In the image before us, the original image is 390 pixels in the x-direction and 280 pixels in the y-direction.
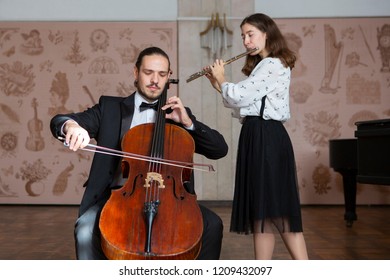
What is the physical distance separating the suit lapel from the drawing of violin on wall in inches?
158

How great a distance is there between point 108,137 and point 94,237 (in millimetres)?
391

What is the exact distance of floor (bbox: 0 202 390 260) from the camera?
282 cm

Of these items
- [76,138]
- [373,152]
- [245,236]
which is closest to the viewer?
[76,138]

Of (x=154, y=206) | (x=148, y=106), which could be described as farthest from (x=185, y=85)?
(x=154, y=206)

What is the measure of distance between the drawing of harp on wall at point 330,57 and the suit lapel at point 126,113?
13.3 ft

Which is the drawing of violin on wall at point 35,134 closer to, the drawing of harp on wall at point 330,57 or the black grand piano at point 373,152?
the drawing of harp on wall at point 330,57

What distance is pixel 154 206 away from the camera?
4.79ft

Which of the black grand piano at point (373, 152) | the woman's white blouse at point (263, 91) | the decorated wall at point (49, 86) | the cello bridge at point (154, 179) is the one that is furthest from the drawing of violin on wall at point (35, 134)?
the cello bridge at point (154, 179)

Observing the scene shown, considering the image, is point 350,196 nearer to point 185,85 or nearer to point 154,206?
point 185,85

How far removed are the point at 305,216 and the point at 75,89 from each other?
9.87 feet

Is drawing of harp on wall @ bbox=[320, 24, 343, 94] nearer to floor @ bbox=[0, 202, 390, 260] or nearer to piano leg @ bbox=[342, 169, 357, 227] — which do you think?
floor @ bbox=[0, 202, 390, 260]

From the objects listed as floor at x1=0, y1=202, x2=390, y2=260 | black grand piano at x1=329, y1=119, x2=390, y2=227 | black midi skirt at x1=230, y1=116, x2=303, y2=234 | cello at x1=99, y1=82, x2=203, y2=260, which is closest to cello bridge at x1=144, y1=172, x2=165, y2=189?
cello at x1=99, y1=82, x2=203, y2=260

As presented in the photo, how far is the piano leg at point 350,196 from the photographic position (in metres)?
3.94
